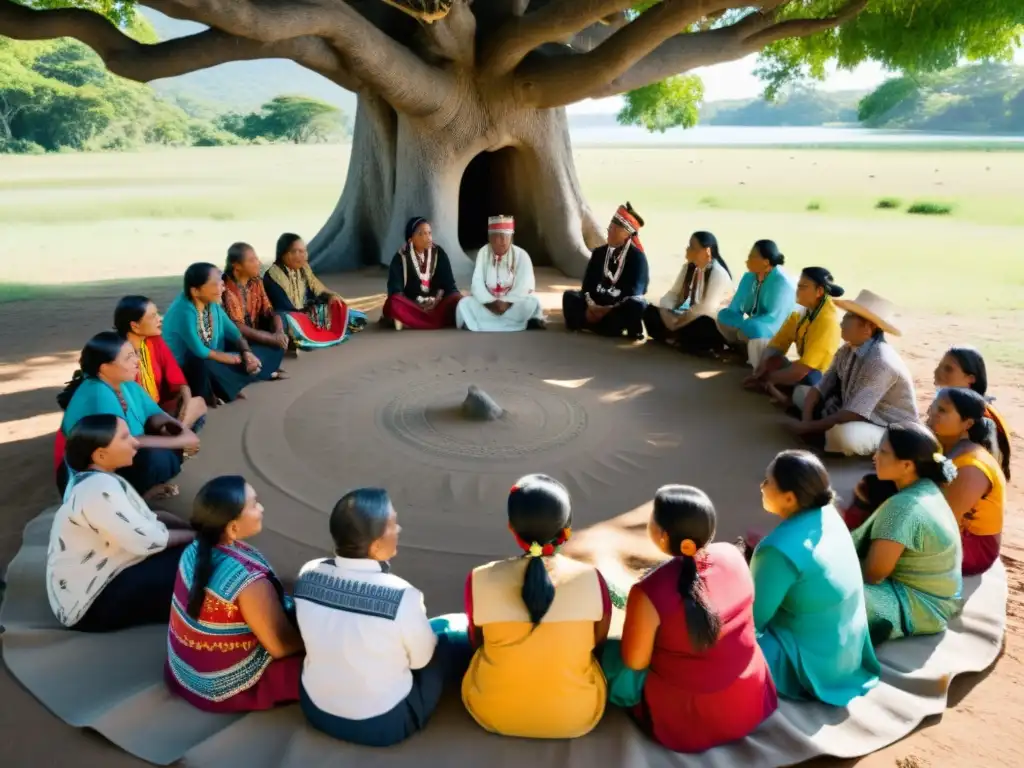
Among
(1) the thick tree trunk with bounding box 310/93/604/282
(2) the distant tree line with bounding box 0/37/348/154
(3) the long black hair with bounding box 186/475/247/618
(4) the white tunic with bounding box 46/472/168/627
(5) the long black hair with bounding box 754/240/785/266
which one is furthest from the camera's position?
(2) the distant tree line with bounding box 0/37/348/154

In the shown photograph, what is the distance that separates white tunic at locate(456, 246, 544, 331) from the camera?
265 inches

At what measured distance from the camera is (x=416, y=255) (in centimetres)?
662

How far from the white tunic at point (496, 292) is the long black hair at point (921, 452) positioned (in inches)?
174

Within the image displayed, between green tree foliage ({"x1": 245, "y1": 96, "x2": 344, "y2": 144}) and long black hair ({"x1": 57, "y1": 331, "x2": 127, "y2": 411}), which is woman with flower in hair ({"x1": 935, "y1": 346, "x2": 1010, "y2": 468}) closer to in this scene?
long black hair ({"x1": 57, "y1": 331, "x2": 127, "y2": 411})

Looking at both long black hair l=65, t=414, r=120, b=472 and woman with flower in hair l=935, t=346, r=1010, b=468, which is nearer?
long black hair l=65, t=414, r=120, b=472

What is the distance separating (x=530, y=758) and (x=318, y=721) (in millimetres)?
638

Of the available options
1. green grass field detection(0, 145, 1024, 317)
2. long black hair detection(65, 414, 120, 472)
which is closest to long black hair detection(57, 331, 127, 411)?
long black hair detection(65, 414, 120, 472)

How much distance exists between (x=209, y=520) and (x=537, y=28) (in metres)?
5.98

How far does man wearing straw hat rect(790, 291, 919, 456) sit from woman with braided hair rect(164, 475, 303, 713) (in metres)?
3.20

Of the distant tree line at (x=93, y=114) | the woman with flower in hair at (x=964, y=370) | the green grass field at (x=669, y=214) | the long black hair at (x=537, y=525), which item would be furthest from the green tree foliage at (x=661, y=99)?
the distant tree line at (x=93, y=114)

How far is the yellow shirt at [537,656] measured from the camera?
6.83 ft

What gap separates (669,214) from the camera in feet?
61.4

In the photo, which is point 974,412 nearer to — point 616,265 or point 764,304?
point 764,304

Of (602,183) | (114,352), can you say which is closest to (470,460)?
(114,352)
